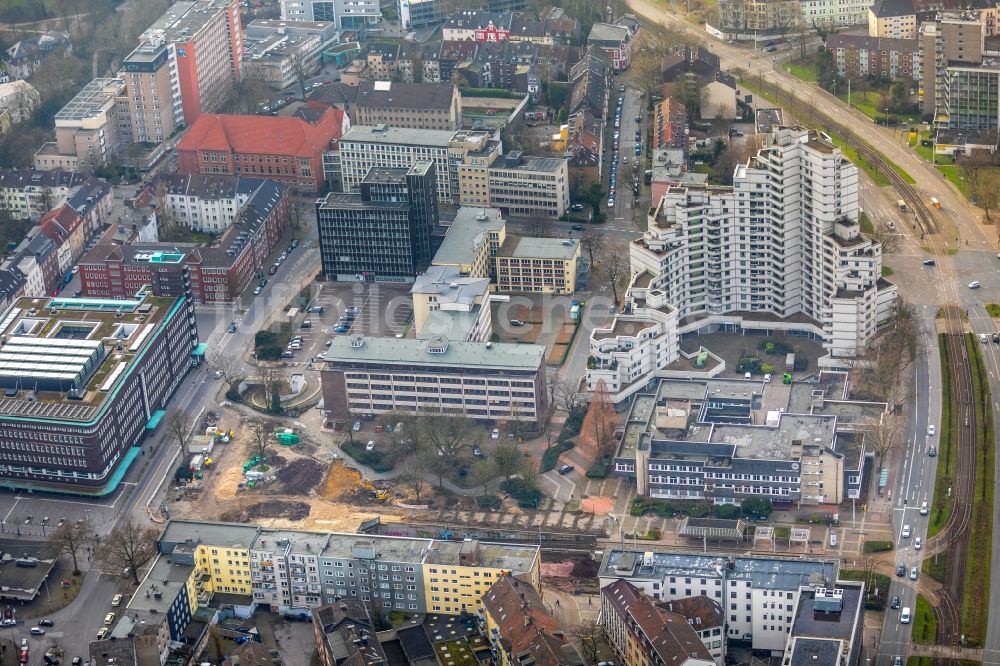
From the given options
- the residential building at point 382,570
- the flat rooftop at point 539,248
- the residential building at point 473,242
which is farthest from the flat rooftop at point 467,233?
the residential building at point 382,570

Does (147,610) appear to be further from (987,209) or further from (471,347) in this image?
(987,209)

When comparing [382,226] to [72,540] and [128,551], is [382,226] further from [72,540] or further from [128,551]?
[128,551]

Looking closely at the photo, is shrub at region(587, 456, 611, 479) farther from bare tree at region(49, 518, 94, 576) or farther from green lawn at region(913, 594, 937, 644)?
bare tree at region(49, 518, 94, 576)

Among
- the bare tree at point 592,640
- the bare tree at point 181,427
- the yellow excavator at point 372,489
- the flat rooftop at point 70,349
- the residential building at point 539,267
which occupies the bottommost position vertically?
the bare tree at point 592,640

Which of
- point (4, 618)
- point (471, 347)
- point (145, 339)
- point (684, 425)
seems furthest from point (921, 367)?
point (4, 618)

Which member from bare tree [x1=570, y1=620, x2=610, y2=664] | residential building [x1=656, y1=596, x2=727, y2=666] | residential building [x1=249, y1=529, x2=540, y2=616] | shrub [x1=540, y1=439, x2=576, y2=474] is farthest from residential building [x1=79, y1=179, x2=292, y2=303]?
residential building [x1=656, y1=596, x2=727, y2=666]

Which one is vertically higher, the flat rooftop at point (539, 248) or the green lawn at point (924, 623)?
the flat rooftop at point (539, 248)

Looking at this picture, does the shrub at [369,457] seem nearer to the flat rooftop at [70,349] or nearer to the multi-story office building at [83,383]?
the multi-story office building at [83,383]
